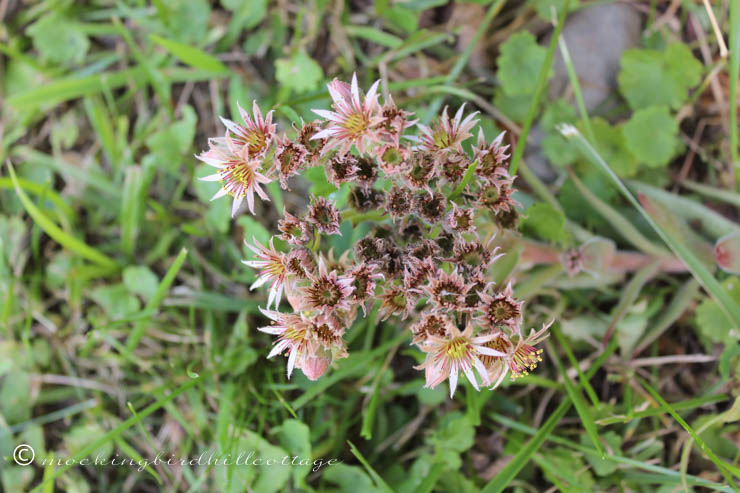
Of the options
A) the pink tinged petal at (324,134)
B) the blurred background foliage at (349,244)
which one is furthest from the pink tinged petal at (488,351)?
the pink tinged petal at (324,134)

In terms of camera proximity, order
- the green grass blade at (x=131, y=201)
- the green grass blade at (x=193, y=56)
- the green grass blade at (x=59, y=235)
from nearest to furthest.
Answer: the green grass blade at (x=59, y=235) < the green grass blade at (x=193, y=56) < the green grass blade at (x=131, y=201)

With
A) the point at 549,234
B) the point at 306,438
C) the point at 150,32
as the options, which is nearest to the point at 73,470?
the point at 306,438

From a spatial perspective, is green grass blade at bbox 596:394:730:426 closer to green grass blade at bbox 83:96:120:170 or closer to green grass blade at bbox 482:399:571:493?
green grass blade at bbox 482:399:571:493

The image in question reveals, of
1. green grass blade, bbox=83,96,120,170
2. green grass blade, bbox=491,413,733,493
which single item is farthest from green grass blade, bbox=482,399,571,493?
green grass blade, bbox=83,96,120,170

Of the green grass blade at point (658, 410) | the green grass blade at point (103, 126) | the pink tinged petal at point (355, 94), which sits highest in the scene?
the pink tinged petal at point (355, 94)

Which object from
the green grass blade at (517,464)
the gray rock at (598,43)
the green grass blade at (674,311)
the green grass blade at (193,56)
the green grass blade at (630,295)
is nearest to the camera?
the green grass blade at (517,464)

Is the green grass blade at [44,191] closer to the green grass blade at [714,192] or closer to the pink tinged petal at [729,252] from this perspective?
the pink tinged petal at [729,252]

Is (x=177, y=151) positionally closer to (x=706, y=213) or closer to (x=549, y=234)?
(x=549, y=234)

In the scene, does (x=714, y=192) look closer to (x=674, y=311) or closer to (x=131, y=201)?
(x=674, y=311)
